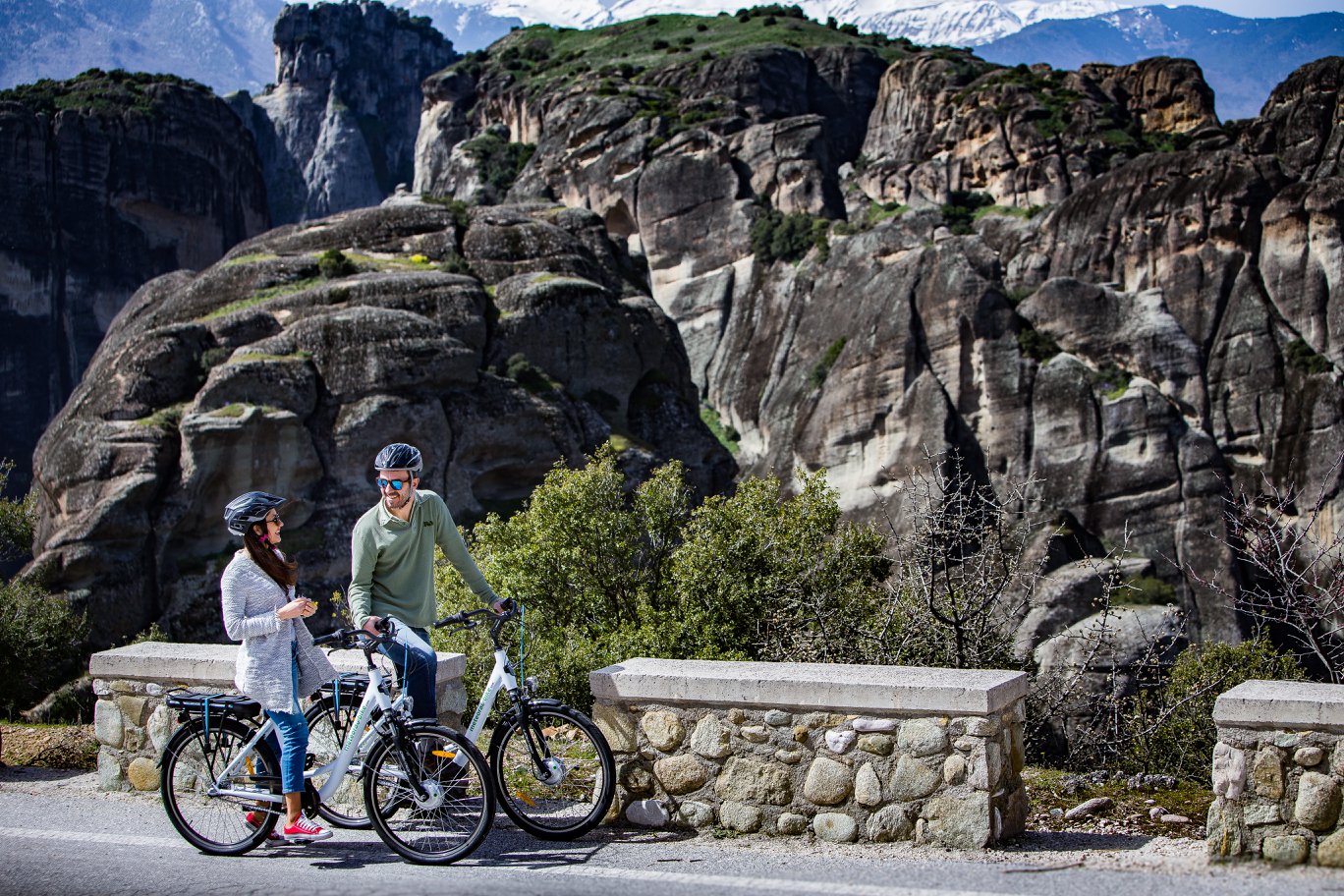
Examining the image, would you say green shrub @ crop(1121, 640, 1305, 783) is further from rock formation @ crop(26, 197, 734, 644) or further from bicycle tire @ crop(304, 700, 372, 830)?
rock formation @ crop(26, 197, 734, 644)

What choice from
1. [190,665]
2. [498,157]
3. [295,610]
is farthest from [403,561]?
[498,157]

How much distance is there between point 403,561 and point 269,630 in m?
0.79

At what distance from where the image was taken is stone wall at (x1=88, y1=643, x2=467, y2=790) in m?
7.23

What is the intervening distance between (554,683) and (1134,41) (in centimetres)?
13017

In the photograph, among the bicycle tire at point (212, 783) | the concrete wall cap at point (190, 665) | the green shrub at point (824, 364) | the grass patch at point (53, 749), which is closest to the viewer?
the bicycle tire at point (212, 783)

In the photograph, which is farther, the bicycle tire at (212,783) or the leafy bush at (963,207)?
the leafy bush at (963,207)

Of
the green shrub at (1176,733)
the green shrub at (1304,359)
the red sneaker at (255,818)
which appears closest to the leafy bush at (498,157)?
the green shrub at (1304,359)

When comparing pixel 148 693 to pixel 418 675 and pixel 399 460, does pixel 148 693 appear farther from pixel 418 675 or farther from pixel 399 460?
pixel 399 460

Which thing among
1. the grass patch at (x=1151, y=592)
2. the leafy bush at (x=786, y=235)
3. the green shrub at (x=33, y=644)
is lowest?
the grass patch at (x=1151, y=592)

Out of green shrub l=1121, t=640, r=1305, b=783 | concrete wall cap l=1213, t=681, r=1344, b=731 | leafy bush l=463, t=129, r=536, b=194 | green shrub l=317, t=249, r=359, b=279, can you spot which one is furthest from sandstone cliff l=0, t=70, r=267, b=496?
concrete wall cap l=1213, t=681, r=1344, b=731

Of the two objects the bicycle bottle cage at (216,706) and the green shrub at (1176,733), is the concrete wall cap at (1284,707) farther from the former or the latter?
the bicycle bottle cage at (216,706)

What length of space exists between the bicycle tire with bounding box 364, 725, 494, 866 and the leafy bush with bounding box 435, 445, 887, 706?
497 centimetres

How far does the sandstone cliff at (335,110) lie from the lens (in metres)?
106

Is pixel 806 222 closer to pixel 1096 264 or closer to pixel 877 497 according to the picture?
pixel 1096 264
